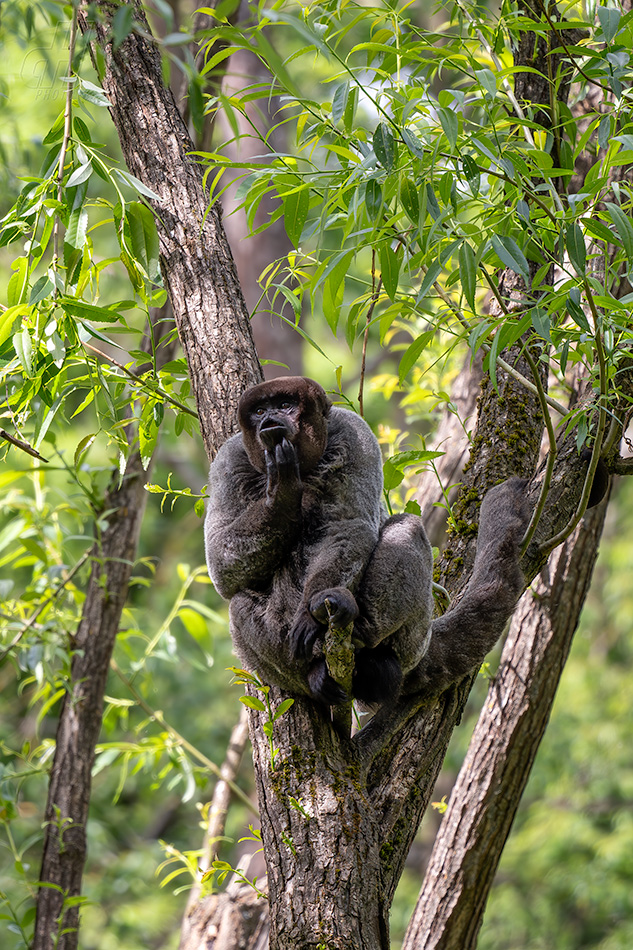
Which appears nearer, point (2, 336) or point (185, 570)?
point (2, 336)

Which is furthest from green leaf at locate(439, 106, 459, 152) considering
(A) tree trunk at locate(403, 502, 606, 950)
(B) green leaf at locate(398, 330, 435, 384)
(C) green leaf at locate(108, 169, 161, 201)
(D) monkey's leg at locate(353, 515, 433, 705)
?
(A) tree trunk at locate(403, 502, 606, 950)

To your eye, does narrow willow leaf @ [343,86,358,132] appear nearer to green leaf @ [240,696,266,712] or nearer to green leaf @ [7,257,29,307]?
green leaf @ [7,257,29,307]

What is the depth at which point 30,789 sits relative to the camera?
443 inches

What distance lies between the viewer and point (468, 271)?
2.36 meters

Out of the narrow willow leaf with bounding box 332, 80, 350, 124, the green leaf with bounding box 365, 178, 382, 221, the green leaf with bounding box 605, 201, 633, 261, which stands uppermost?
the narrow willow leaf with bounding box 332, 80, 350, 124

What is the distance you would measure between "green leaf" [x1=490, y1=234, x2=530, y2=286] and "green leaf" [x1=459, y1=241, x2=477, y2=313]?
0.07 m

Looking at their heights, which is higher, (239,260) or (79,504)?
(239,260)

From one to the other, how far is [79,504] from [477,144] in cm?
319

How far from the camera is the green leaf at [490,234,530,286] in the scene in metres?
2.32

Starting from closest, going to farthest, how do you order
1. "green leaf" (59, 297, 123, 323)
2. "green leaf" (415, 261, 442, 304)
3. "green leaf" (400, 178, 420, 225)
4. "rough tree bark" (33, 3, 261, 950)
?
"green leaf" (415, 261, 442, 304) < "green leaf" (400, 178, 420, 225) < "green leaf" (59, 297, 123, 323) < "rough tree bark" (33, 3, 261, 950)

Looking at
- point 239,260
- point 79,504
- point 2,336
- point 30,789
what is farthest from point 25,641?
point 30,789

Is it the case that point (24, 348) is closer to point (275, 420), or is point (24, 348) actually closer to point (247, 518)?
point (275, 420)

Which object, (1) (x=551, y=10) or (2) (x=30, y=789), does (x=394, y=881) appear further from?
(2) (x=30, y=789)

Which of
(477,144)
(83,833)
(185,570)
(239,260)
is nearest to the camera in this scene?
(477,144)
